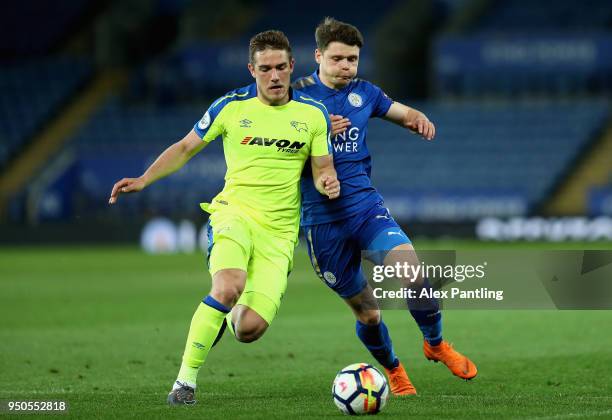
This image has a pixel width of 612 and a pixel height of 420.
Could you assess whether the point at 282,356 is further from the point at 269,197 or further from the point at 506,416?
the point at 506,416

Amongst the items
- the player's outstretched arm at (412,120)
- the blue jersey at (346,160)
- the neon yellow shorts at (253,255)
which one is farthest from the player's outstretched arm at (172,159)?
the player's outstretched arm at (412,120)

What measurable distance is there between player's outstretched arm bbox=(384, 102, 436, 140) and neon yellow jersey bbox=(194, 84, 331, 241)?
0.80 m

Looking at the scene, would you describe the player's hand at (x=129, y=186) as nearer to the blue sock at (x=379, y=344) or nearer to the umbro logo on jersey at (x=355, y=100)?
the umbro logo on jersey at (x=355, y=100)

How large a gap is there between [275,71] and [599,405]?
2674 mm

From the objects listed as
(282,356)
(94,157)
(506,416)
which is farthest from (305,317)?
(94,157)

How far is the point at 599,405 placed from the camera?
7184 mm

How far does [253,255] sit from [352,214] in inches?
33.2

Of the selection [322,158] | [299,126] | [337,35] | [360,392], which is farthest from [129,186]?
[360,392]

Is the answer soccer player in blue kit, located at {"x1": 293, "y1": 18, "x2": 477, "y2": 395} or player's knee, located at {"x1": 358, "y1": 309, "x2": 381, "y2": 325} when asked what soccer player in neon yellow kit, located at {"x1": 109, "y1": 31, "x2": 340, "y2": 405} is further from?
player's knee, located at {"x1": 358, "y1": 309, "x2": 381, "y2": 325}

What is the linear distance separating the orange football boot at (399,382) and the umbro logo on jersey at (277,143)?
1.59 m

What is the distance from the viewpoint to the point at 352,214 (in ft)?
26.7

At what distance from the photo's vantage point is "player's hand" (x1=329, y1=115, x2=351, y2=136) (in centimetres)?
804

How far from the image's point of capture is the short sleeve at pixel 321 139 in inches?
304

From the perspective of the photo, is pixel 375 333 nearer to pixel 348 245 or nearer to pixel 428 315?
pixel 428 315
